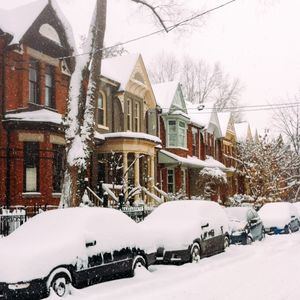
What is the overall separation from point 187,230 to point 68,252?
487cm

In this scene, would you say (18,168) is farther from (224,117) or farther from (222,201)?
(224,117)

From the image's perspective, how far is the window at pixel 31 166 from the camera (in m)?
20.4

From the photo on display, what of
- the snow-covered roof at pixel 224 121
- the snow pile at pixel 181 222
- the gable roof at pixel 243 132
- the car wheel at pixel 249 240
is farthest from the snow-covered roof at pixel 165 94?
the gable roof at pixel 243 132

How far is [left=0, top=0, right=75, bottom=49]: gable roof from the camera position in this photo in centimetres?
2014

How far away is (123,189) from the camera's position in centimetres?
2319

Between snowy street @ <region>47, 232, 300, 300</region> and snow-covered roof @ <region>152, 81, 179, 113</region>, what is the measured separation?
1903 cm

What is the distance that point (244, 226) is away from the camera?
17.9 meters

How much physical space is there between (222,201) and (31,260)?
32408 millimetres

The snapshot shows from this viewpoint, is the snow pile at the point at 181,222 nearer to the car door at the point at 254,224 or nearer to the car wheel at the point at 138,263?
the car wheel at the point at 138,263

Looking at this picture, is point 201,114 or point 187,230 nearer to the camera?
point 187,230

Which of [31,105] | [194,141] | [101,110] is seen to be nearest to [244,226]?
[31,105]

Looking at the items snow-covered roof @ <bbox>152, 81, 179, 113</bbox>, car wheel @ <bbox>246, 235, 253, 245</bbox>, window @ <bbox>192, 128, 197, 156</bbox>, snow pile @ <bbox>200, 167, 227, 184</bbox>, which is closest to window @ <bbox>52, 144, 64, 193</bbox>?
car wheel @ <bbox>246, 235, 253, 245</bbox>

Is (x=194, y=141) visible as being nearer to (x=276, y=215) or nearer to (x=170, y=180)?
(x=170, y=180)

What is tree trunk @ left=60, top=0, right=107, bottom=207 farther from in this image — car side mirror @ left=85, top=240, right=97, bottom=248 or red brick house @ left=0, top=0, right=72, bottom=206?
car side mirror @ left=85, top=240, right=97, bottom=248
